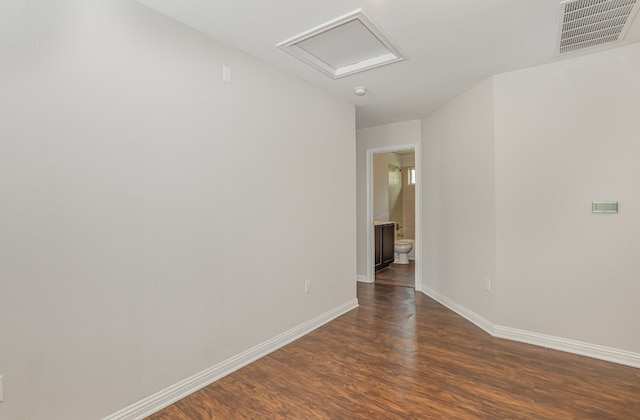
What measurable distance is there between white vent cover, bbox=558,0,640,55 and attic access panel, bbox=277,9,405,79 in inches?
43.8

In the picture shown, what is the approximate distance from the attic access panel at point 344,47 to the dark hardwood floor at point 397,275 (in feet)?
11.2

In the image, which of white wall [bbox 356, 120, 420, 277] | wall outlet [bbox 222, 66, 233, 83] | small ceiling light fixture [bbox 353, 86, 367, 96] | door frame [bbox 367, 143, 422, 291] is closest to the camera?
wall outlet [bbox 222, 66, 233, 83]

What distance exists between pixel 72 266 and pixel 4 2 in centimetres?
124

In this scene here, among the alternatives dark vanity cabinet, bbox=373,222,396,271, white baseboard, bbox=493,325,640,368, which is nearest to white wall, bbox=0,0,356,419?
white baseboard, bbox=493,325,640,368

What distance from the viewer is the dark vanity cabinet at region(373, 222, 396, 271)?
5.86m

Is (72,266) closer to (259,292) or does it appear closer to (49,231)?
(49,231)

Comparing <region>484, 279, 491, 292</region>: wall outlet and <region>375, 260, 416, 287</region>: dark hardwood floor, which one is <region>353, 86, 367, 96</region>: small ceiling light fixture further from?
<region>375, 260, 416, 287</region>: dark hardwood floor

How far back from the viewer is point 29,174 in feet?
4.88

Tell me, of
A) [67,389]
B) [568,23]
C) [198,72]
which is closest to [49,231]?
[67,389]

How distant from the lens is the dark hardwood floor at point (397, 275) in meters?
5.16

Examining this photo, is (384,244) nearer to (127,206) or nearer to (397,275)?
(397,275)

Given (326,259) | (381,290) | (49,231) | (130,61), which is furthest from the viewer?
(381,290)

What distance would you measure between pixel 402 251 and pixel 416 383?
456 cm

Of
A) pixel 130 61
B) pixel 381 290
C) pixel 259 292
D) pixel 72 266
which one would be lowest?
pixel 381 290
